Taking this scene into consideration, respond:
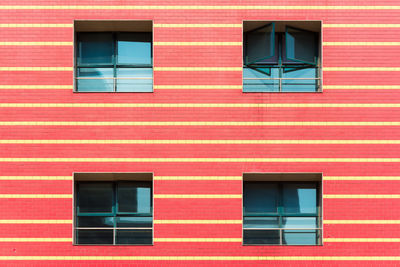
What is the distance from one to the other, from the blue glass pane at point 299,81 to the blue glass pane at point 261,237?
396 centimetres

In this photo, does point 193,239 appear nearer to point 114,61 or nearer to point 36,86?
point 114,61

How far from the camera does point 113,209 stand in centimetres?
1077

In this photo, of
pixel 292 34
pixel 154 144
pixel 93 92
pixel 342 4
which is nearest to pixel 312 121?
pixel 292 34

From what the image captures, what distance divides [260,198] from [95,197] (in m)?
4.54

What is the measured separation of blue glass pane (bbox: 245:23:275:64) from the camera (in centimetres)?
1069

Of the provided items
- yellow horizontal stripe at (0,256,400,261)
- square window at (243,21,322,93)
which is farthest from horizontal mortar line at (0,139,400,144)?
yellow horizontal stripe at (0,256,400,261)

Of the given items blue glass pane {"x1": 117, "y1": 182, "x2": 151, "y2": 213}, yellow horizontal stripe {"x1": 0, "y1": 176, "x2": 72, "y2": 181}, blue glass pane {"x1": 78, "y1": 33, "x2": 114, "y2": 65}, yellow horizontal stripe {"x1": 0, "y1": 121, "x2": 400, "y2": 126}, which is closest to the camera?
yellow horizontal stripe {"x1": 0, "y1": 176, "x2": 72, "y2": 181}

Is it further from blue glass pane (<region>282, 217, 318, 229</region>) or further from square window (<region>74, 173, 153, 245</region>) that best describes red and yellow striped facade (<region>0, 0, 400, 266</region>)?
blue glass pane (<region>282, 217, 318, 229</region>)

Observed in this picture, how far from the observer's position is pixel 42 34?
10531mm

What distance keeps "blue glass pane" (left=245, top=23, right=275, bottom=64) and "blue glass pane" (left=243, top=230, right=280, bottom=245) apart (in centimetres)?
468

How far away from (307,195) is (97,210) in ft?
18.9

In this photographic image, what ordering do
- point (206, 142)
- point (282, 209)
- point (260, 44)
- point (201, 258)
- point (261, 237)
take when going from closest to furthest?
point (201, 258), point (206, 142), point (261, 237), point (282, 209), point (260, 44)

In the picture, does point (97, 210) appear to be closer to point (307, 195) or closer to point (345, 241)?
point (307, 195)

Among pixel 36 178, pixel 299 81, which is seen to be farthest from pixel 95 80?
pixel 299 81
